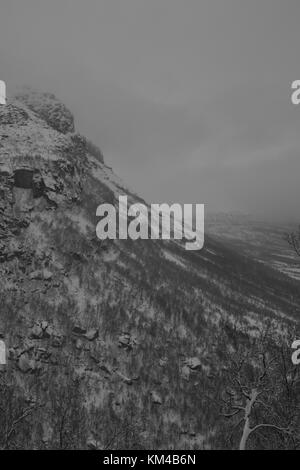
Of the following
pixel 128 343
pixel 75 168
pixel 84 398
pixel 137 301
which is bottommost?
pixel 84 398

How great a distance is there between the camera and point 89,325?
200 ft

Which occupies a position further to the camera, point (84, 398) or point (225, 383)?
point (225, 383)

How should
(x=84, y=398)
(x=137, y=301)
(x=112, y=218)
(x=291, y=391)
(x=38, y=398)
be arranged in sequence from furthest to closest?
(x=112, y=218) < (x=137, y=301) < (x=84, y=398) < (x=38, y=398) < (x=291, y=391)

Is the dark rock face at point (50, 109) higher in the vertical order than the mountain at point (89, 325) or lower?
higher

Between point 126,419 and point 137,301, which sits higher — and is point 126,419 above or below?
below

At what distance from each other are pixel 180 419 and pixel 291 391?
35.9 meters

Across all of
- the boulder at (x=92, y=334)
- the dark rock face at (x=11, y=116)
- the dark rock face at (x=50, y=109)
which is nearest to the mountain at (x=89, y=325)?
the boulder at (x=92, y=334)

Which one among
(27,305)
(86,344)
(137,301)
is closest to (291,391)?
(86,344)

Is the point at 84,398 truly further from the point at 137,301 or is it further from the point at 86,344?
the point at 137,301

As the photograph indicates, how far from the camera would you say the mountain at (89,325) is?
48.2 m

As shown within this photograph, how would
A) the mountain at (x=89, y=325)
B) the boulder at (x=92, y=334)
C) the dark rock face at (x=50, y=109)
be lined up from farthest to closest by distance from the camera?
the dark rock face at (x=50, y=109)
the boulder at (x=92, y=334)
the mountain at (x=89, y=325)

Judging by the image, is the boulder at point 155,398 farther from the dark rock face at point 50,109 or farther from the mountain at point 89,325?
the dark rock face at point 50,109

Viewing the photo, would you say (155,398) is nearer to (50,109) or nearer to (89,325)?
(89,325)

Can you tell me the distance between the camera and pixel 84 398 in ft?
167
